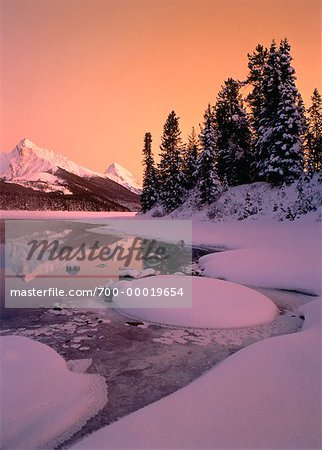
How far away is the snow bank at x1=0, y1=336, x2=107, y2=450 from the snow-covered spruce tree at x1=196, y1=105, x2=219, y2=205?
104 feet

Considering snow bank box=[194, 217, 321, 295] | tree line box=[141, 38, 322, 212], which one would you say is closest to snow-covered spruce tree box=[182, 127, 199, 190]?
tree line box=[141, 38, 322, 212]

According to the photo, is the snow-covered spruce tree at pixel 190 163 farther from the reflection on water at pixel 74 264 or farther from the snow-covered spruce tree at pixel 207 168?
the reflection on water at pixel 74 264

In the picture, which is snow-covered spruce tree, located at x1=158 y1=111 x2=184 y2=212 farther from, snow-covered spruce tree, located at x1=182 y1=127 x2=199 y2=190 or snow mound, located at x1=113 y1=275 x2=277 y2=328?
snow mound, located at x1=113 y1=275 x2=277 y2=328

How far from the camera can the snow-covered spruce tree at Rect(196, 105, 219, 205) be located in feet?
119

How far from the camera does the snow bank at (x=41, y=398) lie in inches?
158

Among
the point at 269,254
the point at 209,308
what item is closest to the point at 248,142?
the point at 269,254

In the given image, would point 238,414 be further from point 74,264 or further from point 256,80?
point 256,80

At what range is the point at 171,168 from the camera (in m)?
48.3

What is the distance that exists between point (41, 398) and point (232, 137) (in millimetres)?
36356

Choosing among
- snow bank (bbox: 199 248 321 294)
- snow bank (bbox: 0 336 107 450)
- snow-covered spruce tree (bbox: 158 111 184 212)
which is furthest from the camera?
snow-covered spruce tree (bbox: 158 111 184 212)

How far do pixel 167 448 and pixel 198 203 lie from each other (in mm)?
35537

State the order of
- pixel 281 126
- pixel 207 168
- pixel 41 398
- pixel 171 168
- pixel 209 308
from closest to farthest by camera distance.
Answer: pixel 41 398
pixel 209 308
pixel 281 126
pixel 207 168
pixel 171 168

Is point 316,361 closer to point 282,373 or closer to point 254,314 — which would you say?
point 282,373

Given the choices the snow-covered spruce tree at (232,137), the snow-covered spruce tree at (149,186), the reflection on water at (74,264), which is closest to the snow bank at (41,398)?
the reflection on water at (74,264)
